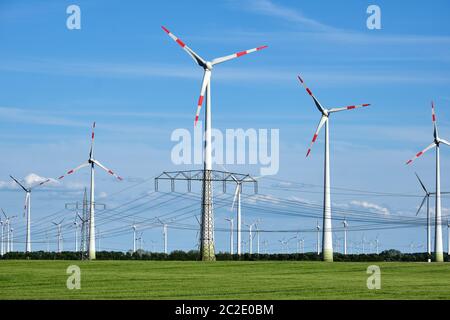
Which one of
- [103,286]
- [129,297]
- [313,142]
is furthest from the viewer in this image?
[313,142]

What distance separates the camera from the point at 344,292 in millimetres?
55188

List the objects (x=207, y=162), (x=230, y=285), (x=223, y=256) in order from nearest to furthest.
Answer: (x=230, y=285)
(x=207, y=162)
(x=223, y=256)

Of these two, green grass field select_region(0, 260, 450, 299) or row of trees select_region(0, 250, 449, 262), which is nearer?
green grass field select_region(0, 260, 450, 299)

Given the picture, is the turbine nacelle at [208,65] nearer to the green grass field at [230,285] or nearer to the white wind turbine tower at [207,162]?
the white wind turbine tower at [207,162]

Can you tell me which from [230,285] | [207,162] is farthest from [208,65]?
[230,285]

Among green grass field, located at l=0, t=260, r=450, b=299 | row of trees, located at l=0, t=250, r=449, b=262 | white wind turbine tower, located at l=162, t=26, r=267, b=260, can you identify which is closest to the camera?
green grass field, located at l=0, t=260, r=450, b=299

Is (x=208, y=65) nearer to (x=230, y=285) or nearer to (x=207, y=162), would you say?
(x=207, y=162)

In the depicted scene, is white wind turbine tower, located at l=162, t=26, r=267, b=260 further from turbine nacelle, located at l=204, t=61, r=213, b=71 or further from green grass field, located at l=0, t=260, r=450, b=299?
green grass field, located at l=0, t=260, r=450, b=299

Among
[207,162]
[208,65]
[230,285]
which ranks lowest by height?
→ [230,285]

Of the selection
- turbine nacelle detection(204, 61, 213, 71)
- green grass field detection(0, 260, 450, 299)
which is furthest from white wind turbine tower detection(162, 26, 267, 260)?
green grass field detection(0, 260, 450, 299)

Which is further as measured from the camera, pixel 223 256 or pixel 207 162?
pixel 223 256

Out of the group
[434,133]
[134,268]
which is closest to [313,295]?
[134,268]
